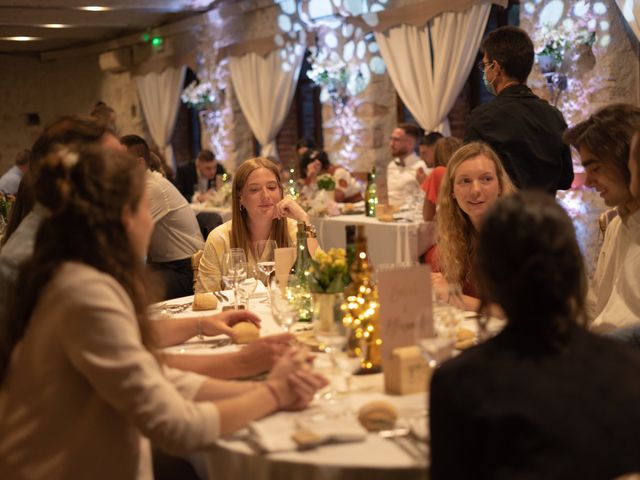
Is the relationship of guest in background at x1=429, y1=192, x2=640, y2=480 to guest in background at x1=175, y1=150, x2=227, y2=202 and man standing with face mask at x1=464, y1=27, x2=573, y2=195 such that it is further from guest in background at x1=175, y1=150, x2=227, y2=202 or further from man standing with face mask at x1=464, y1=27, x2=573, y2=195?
guest in background at x1=175, y1=150, x2=227, y2=202

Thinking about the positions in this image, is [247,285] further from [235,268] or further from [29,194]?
[29,194]

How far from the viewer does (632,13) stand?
20.7 ft

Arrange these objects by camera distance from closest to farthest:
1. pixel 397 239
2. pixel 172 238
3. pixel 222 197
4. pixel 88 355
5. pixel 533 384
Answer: pixel 533 384
pixel 88 355
pixel 172 238
pixel 397 239
pixel 222 197

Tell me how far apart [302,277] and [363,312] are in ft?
2.44

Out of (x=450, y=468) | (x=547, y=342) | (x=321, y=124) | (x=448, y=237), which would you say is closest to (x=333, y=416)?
(x=450, y=468)

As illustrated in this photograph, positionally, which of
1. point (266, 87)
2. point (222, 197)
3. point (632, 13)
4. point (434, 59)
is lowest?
point (222, 197)

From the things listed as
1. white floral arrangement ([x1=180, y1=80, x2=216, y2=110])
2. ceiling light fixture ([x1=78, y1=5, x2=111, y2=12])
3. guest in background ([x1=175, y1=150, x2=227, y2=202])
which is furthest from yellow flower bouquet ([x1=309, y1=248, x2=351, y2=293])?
white floral arrangement ([x1=180, y1=80, x2=216, y2=110])

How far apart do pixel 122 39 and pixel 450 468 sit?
13.2m

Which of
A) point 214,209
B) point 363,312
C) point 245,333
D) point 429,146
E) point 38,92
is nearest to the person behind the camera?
point 363,312

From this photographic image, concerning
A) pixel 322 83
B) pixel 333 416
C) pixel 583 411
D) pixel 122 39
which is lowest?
pixel 333 416

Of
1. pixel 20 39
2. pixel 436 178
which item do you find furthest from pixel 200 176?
pixel 20 39

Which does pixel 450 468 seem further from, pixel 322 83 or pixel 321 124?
pixel 321 124

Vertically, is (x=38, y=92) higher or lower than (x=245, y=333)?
higher

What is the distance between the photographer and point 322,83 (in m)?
9.62
